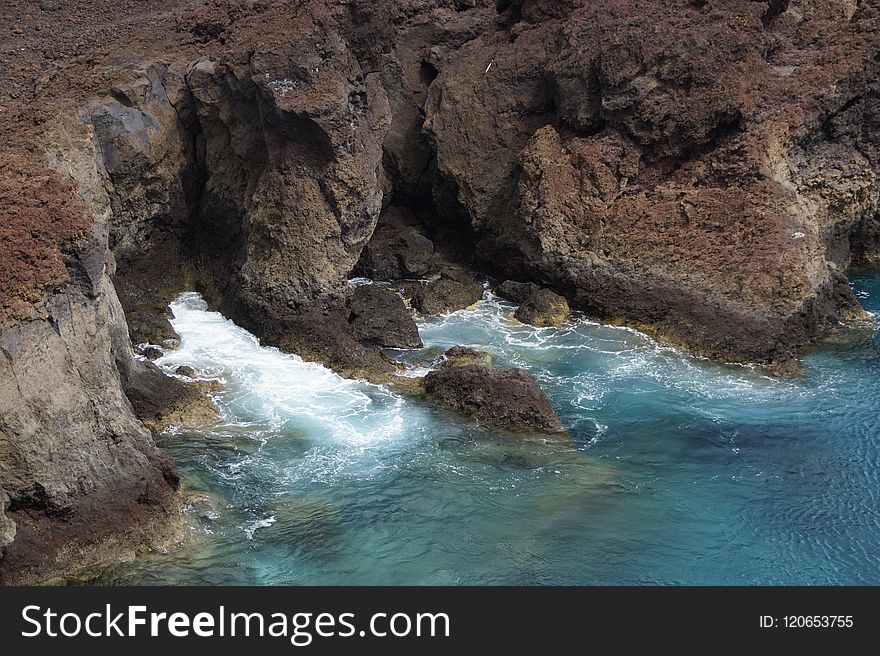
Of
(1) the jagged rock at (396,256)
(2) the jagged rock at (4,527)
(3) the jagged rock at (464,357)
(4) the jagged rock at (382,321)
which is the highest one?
(1) the jagged rock at (396,256)

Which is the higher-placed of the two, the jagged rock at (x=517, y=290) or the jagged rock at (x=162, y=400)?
the jagged rock at (x=517, y=290)

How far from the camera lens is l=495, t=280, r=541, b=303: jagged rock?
28.0 meters

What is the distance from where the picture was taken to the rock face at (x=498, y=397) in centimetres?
2062

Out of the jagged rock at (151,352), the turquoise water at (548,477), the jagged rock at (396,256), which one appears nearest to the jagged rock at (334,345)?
the turquoise water at (548,477)

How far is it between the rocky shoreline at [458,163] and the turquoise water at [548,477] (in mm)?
1236

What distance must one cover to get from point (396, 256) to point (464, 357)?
6.95 meters

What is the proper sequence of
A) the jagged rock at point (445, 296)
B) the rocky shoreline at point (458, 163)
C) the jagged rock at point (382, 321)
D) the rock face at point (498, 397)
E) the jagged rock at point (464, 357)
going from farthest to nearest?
the jagged rock at point (445, 296) → the jagged rock at point (382, 321) → the rocky shoreline at point (458, 163) → the jagged rock at point (464, 357) → the rock face at point (498, 397)

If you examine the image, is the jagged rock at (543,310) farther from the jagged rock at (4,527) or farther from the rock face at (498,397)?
the jagged rock at (4,527)

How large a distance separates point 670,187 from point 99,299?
17166 millimetres

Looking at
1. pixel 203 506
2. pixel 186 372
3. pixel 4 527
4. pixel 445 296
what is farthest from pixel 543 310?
pixel 4 527

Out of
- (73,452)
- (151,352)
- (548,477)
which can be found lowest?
(548,477)

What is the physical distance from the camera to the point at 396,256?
29.8 m

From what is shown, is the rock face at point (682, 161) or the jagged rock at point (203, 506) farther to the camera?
the rock face at point (682, 161)

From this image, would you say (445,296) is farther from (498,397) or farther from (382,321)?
(498,397)
